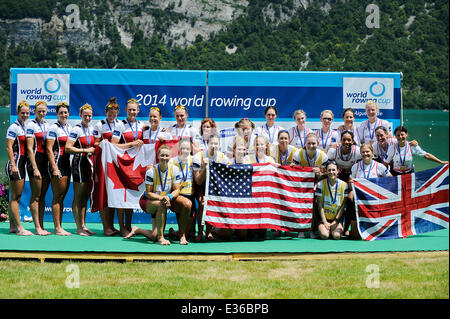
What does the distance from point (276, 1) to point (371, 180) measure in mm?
88393

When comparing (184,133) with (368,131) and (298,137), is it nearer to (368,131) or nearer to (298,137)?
(298,137)

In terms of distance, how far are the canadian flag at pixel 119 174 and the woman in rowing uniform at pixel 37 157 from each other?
722 mm

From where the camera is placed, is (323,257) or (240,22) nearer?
(323,257)

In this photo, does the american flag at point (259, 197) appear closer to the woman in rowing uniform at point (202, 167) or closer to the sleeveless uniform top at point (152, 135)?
the woman in rowing uniform at point (202, 167)

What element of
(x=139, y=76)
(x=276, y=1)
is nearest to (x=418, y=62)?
(x=276, y=1)

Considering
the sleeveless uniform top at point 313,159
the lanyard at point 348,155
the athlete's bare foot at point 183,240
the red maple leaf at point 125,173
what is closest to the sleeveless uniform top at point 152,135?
the red maple leaf at point 125,173

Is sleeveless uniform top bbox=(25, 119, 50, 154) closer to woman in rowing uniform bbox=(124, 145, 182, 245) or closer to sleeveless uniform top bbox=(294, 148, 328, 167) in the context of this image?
woman in rowing uniform bbox=(124, 145, 182, 245)

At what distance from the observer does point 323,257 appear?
696cm

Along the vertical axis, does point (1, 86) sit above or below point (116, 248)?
above

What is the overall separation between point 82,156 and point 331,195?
140 inches

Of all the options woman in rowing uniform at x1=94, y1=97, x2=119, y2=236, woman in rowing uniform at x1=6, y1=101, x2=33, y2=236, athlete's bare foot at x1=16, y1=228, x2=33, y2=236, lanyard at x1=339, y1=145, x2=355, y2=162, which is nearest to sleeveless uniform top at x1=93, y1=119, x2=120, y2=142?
woman in rowing uniform at x1=94, y1=97, x2=119, y2=236

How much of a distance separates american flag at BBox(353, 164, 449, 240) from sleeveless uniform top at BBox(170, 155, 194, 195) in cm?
229

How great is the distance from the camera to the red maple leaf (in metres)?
8.27
